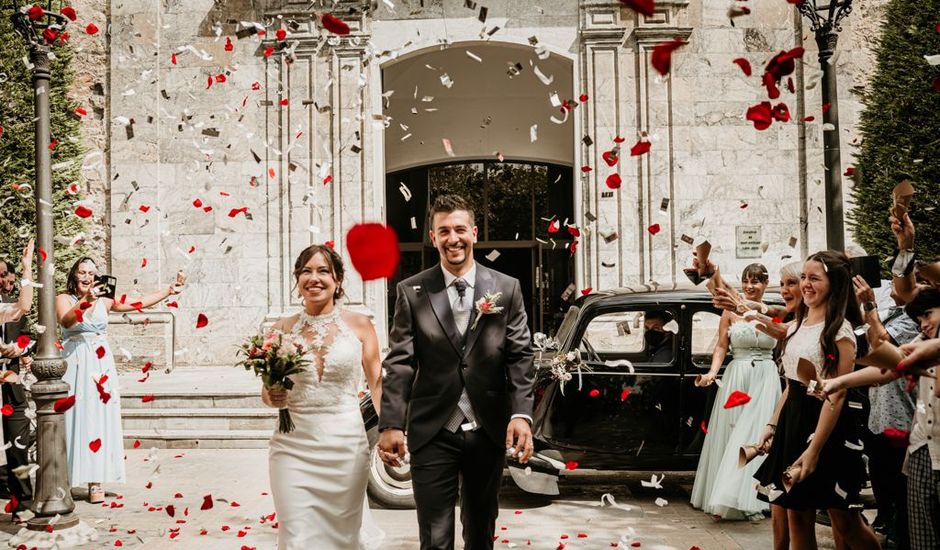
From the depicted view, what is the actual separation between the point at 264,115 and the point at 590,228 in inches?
234

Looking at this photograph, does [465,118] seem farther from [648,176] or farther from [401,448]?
[401,448]

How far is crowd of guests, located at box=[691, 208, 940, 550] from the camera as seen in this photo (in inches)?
144

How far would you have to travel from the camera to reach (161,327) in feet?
43.8

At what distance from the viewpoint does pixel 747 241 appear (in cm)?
1314

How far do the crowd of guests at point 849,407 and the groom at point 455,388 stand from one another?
136cm

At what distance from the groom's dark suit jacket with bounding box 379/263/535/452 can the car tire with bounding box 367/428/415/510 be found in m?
2.80

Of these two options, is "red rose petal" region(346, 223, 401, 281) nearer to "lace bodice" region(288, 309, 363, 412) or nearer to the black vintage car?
the black vintage car

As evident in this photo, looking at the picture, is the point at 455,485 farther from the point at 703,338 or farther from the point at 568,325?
the point at 703,338

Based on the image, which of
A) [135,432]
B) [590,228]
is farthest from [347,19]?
[135,432]

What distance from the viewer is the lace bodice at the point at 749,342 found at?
643cm

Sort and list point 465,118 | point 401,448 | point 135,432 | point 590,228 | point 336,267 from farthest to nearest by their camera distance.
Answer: point 465,118
point 590,228
point 135,432
point 336,267
point 401,448

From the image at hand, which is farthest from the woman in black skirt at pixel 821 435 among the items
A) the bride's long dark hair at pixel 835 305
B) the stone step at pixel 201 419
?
the stone step at pixel 201 419

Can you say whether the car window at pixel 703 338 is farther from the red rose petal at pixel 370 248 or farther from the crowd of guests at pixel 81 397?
the crowd of guests at pixel 81 397

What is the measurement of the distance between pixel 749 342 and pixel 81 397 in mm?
5751
